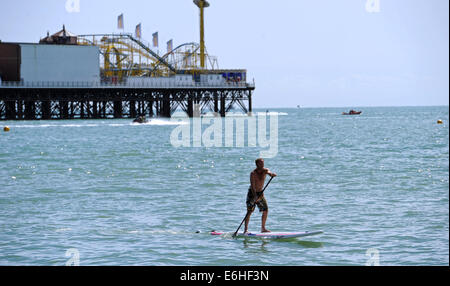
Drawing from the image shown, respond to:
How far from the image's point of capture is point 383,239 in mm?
16234

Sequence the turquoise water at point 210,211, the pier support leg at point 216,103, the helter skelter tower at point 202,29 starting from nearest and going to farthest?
the turquoise water at point 210,211 < the helter skelter tower at point 202,29 < the pier support leg at point 216,103

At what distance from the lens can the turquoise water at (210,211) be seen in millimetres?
14906

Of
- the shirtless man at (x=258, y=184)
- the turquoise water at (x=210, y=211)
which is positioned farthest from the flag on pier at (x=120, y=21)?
the shirtless man at (x=258, y=184)

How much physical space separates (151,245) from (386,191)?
12362mm

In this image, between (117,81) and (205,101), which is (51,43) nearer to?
(117,81)

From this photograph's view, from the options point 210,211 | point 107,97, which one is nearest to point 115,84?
point 107,97

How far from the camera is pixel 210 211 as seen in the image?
20.5 m

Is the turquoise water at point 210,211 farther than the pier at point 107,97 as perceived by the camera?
No

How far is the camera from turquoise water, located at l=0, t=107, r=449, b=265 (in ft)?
48.9

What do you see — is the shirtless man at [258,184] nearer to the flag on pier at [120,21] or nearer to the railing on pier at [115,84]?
the railing on pier at [115,84]

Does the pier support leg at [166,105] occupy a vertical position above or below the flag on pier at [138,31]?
below

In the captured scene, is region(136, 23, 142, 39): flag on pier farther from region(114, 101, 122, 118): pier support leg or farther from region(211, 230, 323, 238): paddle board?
region(211, 230, 323, 238): paddle board

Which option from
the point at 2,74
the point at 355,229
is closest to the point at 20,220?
the point at 355,229

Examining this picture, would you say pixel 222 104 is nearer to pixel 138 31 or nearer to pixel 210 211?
pixel 138 31
